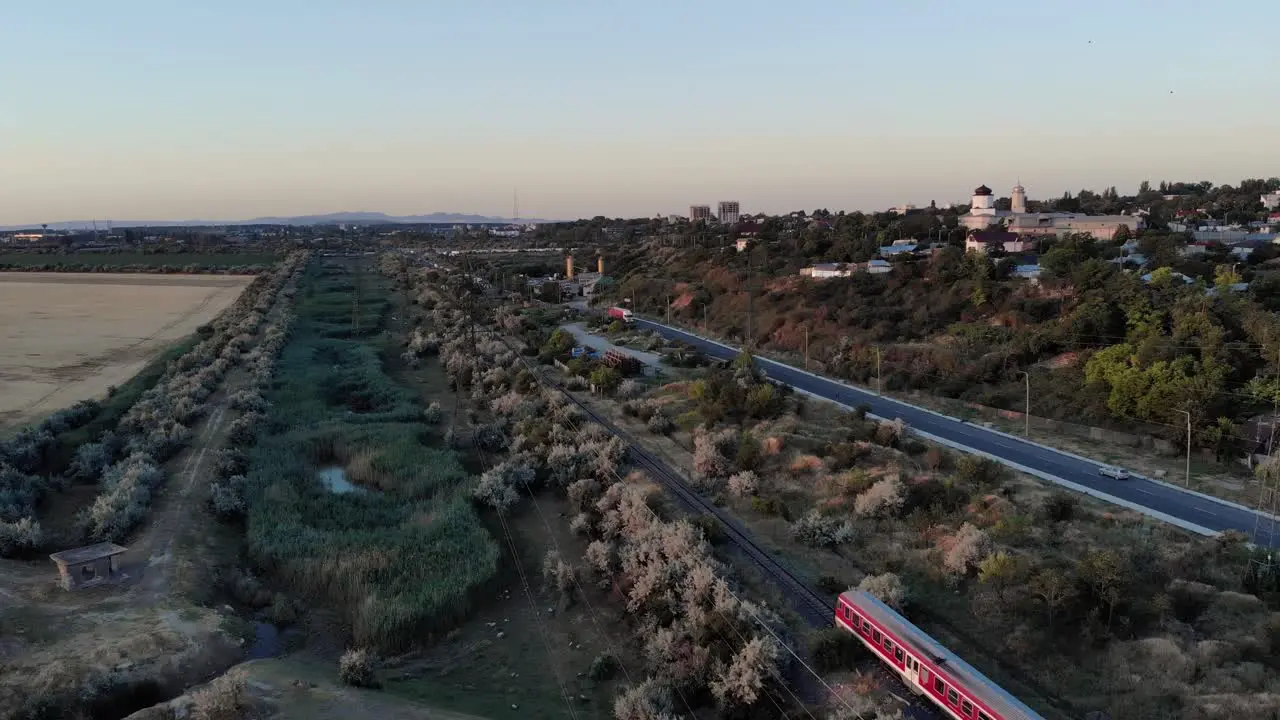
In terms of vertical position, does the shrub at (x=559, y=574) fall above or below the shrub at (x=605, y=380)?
below

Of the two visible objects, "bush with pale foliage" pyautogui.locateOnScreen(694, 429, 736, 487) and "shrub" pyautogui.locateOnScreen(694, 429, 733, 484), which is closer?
"bush with pale foliage" pyautogui.locateOnScreen(694, 429, 736, 487)

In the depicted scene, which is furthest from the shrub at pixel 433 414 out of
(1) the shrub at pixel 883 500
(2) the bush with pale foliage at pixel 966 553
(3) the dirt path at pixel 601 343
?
(2) the bush with pale foliage at pixel 966 553

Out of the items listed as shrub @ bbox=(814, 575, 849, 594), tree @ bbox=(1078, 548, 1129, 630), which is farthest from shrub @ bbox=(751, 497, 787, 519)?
tree @ bbox=(1078, 548, 1129, 630)

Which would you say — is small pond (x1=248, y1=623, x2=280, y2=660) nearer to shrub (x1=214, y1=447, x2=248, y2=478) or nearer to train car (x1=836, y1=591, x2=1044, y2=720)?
shrub (x1=214, y1=447, x2=248, y2=478)

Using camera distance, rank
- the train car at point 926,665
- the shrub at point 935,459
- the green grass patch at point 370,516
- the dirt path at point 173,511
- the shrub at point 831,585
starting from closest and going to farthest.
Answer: the train car at point 926,665 → the shrub at point 831,585 → the green grass patch at point 370,516 → the dirt path at point 173,511 → the shrub at point 935,459

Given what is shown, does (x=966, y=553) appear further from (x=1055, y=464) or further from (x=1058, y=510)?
(x=1055, y=464)

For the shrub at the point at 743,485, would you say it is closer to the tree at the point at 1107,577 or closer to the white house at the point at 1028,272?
the tree at the point at 1107,577

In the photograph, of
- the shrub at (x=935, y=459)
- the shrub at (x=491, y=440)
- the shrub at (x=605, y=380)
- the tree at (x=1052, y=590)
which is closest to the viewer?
the tree at (x=1052, y=590)
